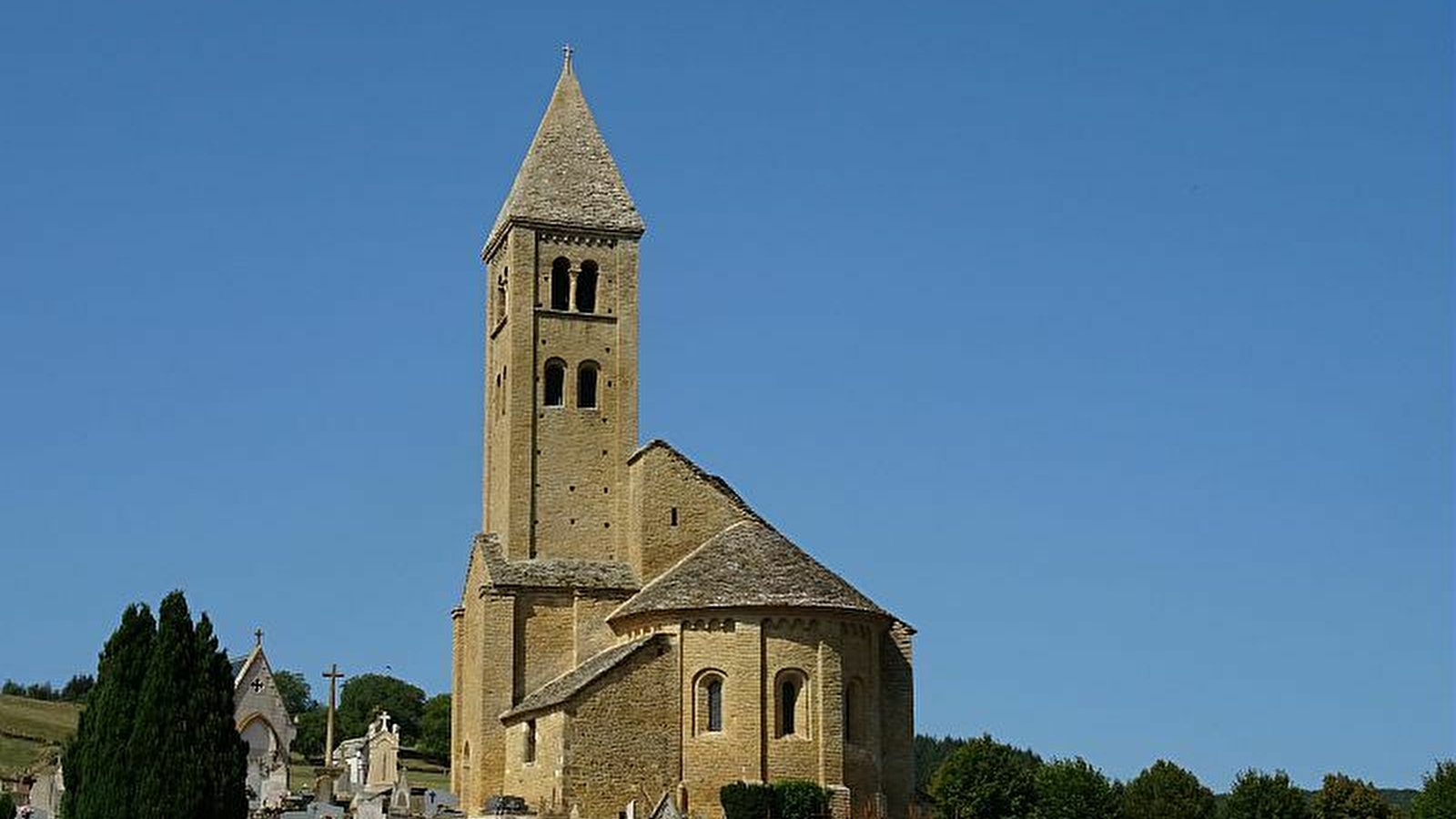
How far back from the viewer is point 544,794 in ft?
168

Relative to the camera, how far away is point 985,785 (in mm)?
74375

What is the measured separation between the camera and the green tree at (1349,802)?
228 ft

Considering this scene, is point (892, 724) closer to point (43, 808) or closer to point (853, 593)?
point (853, 593)

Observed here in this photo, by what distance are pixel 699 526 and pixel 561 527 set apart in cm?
397

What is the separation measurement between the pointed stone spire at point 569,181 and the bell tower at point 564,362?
44mm

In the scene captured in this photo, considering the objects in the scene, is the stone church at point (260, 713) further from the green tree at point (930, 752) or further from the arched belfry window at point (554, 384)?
the green tree at point (930, 752)

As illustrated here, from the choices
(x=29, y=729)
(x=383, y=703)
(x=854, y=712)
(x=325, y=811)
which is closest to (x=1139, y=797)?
(x=854, y=712)

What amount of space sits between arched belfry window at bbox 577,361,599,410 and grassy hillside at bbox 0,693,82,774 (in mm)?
25688

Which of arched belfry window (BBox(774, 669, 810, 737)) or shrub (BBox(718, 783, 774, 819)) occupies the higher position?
arched belfry window (BBox(774, 669, 810, 737))

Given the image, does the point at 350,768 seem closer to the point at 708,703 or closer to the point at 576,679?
the point at 576,679

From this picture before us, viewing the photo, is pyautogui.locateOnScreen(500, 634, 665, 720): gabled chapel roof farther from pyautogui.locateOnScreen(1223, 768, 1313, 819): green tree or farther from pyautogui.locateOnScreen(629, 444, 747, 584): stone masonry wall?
pyautogui.locateOnScreen(1223, 768, 1313, 819): green tree

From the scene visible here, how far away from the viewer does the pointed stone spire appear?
59.0 metres

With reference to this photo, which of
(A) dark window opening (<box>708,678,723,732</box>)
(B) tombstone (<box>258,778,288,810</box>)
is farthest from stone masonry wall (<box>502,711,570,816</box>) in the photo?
(B) tombstone (<box>258,778,288,810</box>)

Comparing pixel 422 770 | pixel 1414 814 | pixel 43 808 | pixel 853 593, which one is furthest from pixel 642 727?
pixel 422 770
